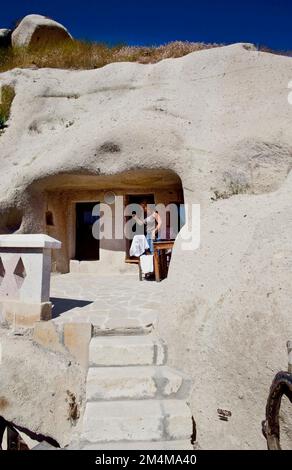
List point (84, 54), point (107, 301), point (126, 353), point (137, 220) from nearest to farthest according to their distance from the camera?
point (126, 353) → point (107, 301) → point (137, 220) → point (84, 54)

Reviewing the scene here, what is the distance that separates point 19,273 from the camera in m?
4.36

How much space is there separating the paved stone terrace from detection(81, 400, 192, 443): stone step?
1.11 meters

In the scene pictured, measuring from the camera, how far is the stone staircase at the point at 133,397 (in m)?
2.66

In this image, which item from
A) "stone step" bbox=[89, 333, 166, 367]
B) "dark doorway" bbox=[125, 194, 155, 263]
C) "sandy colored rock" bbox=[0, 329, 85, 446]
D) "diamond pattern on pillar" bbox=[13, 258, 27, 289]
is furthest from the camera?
"dark doorway" bbox=[125, 194, 155, 263]

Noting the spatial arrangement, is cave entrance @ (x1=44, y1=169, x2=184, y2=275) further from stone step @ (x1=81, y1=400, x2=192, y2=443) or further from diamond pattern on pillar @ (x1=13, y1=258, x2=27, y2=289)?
stone step @ (x1=81, y1=400, x2=192, y2=443)

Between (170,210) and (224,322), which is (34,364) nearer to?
(224,322)

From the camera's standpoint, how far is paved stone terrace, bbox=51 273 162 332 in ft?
13.9

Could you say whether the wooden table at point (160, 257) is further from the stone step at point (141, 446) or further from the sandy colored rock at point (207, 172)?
the stone step at point (141, 446)

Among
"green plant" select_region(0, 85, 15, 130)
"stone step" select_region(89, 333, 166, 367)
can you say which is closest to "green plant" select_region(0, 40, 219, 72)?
"green plant" select_region(0, 85, 15, 130)

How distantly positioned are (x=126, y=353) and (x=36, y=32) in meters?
14.9

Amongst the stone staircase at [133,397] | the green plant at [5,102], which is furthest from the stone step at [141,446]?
the green plant at [5,102]

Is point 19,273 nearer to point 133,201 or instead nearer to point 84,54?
point 133,201

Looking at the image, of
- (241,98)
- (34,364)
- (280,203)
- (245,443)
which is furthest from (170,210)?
(245,443)

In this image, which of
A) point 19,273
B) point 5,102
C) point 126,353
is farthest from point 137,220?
point 126,353
